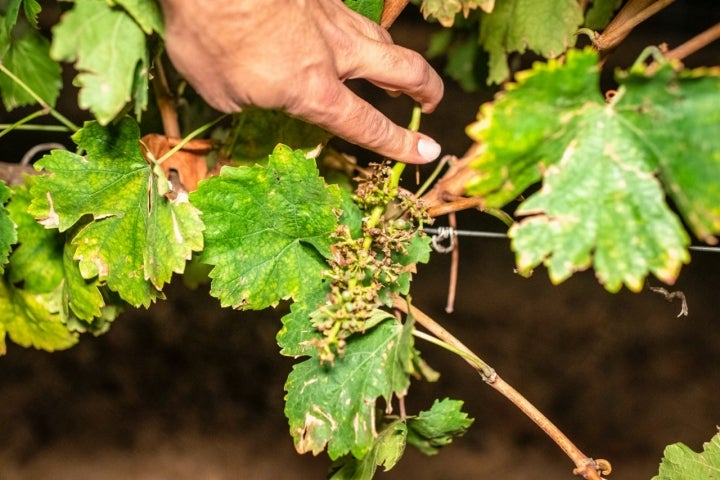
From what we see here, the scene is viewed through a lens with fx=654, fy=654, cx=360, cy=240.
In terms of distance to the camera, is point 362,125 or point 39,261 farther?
point 39,261

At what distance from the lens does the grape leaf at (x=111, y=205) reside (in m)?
0.83

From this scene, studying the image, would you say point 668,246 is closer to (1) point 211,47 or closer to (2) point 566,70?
(2) point 566,70

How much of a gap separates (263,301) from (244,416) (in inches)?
70.7

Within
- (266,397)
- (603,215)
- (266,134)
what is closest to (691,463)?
(603,215)

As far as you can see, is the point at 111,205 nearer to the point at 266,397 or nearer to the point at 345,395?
the point at 345,395

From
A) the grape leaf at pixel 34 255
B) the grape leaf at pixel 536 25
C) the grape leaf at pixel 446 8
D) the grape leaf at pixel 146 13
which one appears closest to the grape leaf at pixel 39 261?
the grape leaf at pixel 34 255

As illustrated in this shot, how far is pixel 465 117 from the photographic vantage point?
266cm

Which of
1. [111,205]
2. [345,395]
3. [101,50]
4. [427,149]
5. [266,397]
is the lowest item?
[266,397]

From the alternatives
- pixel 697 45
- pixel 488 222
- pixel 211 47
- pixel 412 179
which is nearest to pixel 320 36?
pixel 211 47

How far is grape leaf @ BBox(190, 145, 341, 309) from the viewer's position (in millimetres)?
809

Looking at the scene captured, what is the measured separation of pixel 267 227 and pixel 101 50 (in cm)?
29

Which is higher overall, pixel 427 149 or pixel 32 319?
pixel 427 149

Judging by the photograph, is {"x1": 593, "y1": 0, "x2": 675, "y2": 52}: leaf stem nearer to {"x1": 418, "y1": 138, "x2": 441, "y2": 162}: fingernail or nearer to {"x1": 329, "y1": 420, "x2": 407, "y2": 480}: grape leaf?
{"x1": 418, "y1": 138, "x2": 441, "y2": 162}: fingernail

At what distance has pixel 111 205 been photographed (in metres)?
0.85
